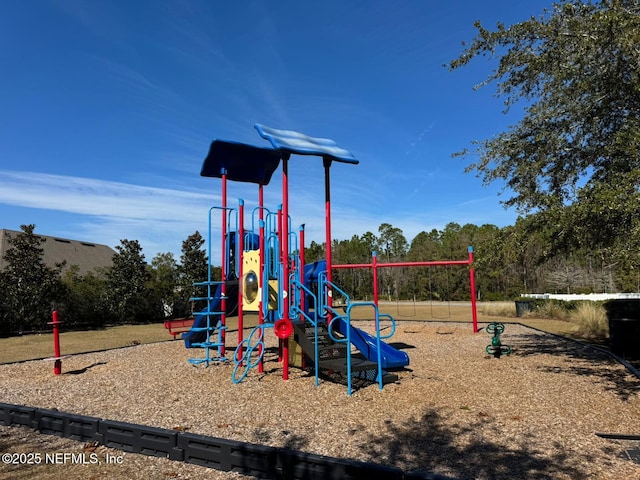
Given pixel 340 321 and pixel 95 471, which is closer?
pixel 95 471

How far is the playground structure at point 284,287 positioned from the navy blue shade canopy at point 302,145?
17 mm

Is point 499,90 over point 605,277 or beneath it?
over

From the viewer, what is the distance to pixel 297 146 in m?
7.93

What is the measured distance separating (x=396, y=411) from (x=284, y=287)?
9.62 feet

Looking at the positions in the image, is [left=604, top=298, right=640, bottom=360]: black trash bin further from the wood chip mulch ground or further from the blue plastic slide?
the blue plastic slide

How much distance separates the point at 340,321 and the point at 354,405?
2401 mm

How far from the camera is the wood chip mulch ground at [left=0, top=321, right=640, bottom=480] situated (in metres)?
3.90

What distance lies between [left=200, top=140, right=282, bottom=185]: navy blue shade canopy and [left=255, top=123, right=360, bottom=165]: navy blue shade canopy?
822mm

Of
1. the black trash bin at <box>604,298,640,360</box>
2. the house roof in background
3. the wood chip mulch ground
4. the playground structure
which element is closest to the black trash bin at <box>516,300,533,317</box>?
the black trash bin at <box>604,298,640,360</box>

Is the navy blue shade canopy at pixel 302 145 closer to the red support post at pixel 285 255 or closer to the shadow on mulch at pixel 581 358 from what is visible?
the red support post at pixel 285 255

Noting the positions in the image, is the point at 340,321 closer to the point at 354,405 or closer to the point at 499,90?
the point at 354,405

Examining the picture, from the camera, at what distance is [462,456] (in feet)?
13.4

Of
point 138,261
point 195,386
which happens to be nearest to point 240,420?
point 195,386

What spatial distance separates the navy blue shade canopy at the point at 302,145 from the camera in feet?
25.5
